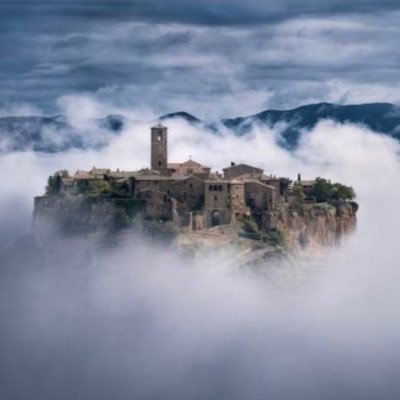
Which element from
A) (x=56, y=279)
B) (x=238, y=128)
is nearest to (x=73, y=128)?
(x=238, y=128)

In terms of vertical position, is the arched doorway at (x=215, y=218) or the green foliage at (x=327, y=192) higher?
the green foliage at (x=327, y=192)

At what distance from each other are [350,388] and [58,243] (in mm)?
19592

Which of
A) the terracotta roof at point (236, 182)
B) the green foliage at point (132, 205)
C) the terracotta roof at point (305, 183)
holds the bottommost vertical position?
the green foliage at point (132, 205)

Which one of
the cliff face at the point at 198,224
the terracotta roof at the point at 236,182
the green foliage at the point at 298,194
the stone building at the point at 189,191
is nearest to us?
the cliff face at the point at 198,224

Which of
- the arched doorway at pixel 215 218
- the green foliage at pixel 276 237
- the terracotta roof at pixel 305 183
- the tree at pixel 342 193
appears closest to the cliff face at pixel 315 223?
the green foliage at pixel 276 237

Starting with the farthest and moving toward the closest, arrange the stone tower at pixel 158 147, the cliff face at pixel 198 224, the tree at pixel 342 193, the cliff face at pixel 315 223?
the tree at pixel 342 193 < the stone tower at pixel 158 147 < the cliff face at pixel 315 223 < the cliff face at pixel 198 224

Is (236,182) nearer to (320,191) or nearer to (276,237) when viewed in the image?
(276,237)

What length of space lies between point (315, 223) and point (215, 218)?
8372mm

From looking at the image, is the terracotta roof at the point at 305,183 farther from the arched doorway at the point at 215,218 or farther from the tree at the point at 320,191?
the arched doorway at the point at 215,218

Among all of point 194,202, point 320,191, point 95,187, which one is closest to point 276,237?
point 194,202

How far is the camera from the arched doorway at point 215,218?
241 ft

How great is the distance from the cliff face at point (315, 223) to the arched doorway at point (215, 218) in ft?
12.0

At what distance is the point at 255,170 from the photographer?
7850 cm

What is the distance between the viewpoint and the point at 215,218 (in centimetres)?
7350
